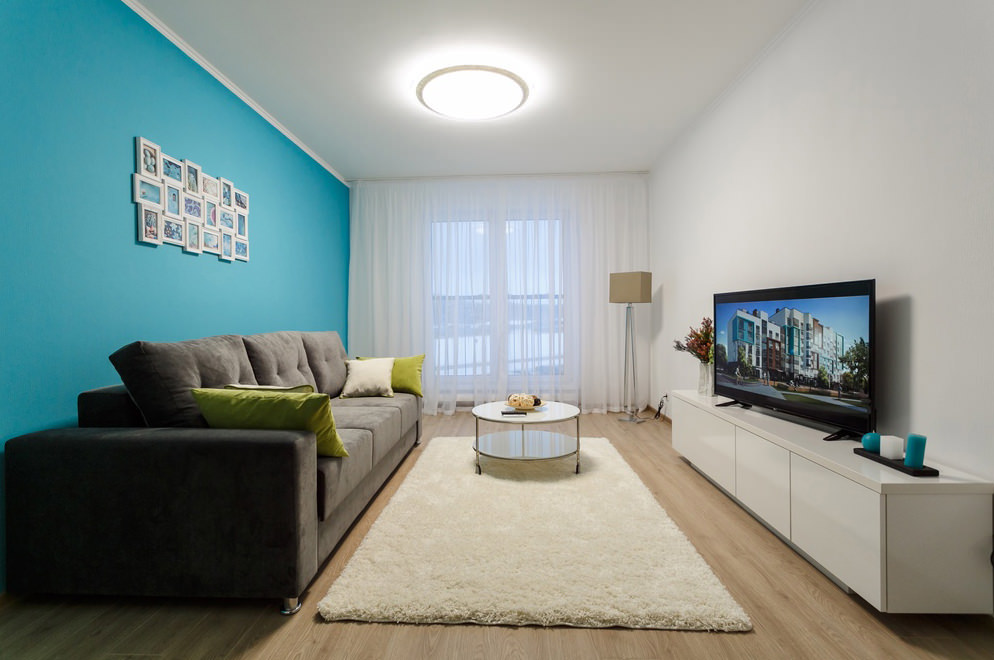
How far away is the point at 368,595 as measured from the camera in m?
1.79

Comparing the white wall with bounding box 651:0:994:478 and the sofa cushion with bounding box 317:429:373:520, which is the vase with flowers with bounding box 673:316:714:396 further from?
the sofa cushion with bounding box 317:429:373:520

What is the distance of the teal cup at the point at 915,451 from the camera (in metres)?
1.63

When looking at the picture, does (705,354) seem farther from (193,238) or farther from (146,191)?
(146,191)

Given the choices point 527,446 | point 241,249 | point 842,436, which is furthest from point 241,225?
point 842,436

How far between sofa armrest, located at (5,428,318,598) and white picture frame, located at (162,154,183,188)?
1540 mm

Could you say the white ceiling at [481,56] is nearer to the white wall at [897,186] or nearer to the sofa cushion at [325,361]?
the white wall at [897,186]

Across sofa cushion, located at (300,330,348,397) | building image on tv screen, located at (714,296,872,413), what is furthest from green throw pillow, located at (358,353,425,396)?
building image on tv screen, located at (714,296,872,413)

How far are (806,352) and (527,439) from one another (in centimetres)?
193

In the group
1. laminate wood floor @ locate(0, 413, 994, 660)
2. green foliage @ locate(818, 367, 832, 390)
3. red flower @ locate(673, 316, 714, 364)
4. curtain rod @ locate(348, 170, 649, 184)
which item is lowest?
laminate wood floor @ locate(0, 413, 994, 660)

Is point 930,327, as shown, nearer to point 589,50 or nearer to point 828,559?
point 828,559

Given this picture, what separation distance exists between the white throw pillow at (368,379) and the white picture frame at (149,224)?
1622 millimetres

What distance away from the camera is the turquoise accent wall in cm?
183

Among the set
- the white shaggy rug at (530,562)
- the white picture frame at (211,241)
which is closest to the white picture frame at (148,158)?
the white picture frame at (211,241)

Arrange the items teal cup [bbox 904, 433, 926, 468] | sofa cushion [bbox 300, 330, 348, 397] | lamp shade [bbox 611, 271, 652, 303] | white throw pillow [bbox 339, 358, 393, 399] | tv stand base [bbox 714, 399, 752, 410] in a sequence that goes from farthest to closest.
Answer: lamp shade [bbox 611, 271, 652, 303] < white throw pillow [bbox 339, 358, 393, 399] < sofa cushion [bbox 300, 330, 348, 397] < tv stand base [bbox 714, 399, 752, 410] < teal cup [bbox 904, 433, 926, 468]
